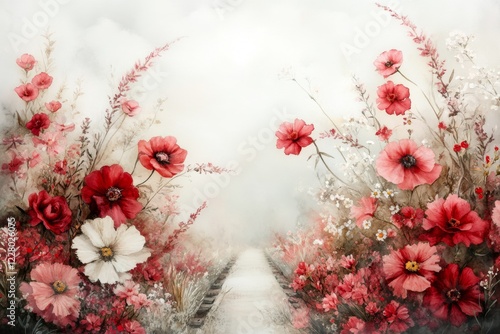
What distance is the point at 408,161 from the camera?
1.87 m

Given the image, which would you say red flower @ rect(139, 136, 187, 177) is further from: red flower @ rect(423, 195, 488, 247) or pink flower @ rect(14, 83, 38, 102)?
red flower @ rect(423, 195, 488, 247)

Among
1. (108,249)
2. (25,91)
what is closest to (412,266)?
(108,249)

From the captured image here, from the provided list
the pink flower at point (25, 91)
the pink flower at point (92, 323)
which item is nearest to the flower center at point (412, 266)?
the pink flower at point (92, 323)

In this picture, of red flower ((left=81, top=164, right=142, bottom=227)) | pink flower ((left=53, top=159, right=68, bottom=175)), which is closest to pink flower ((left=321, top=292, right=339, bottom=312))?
red flower ((left=81, top=164, right=142, bottom=227))

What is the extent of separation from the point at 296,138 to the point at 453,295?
2.86ft

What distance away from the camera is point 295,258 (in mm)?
1877

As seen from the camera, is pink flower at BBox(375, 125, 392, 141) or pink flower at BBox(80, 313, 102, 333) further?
pink flower at BBox(375, 125, 392, 141)

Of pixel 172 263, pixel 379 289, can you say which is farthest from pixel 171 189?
pixel 379 289

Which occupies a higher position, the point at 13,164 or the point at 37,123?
the point at 37,123

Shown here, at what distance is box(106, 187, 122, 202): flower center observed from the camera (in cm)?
183

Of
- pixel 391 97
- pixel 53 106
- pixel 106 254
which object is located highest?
pixel 391 97

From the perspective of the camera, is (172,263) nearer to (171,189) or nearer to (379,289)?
(171,189)

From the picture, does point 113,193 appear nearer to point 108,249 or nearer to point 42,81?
point 108,249

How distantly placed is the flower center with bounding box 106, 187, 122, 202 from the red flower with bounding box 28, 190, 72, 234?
17cm
